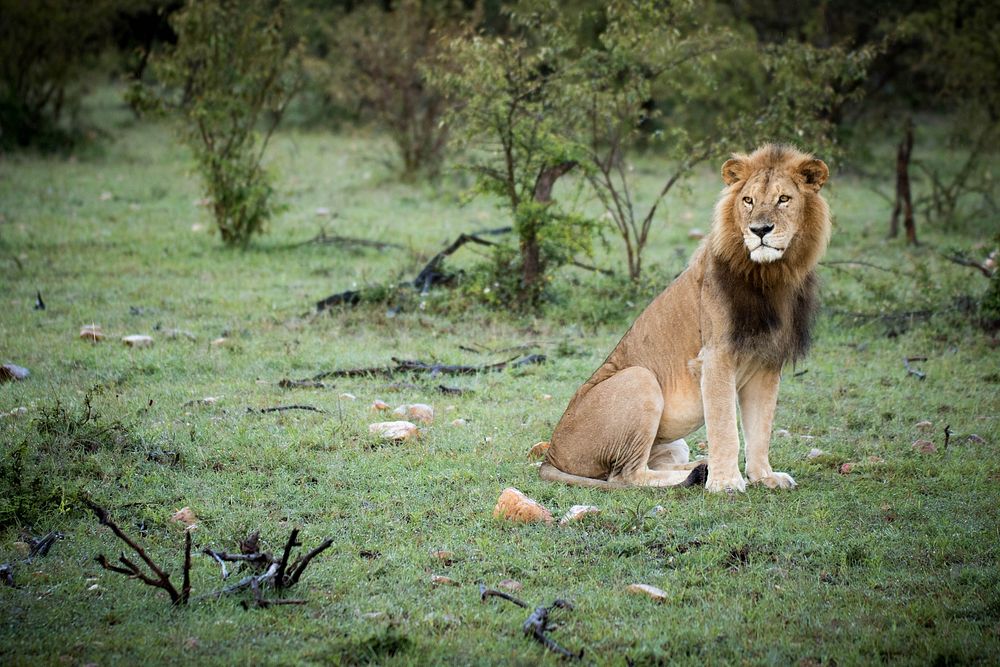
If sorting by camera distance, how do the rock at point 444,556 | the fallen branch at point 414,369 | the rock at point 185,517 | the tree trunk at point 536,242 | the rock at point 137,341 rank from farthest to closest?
1. the tree trunk at point 536,242
2. the rock at point 137,341
3. the fallen branch at point 414,369
4. the rock at point 185,517
5. the rock at point 444,556

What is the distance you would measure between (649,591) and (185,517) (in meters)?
2.37

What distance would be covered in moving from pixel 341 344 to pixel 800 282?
14.9 ft

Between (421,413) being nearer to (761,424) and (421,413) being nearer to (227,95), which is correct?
(761,424)

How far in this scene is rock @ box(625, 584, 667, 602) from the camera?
438cm

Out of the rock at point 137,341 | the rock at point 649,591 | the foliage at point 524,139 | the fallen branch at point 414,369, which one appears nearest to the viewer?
the rock at point 649,591

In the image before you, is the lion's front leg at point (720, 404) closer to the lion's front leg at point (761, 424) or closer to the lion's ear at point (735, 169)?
the lion's front leg at point (761, 424)

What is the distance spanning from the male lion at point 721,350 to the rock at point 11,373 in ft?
13.7

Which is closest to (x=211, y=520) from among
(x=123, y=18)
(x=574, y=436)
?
(x=574, y=436)

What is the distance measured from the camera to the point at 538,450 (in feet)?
20.7

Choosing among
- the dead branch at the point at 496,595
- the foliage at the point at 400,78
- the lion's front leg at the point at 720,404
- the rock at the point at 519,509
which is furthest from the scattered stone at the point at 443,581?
the foliage at the point at 400,78

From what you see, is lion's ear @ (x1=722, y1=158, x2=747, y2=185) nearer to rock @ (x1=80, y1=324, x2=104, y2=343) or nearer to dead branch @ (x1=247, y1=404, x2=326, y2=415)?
dead branch @ (x1=247, y1=404, x2=326, y2=415)

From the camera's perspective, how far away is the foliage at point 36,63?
1848 centimetres

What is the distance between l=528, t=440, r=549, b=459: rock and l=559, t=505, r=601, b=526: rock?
3.04 ft

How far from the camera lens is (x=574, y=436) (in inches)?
227
